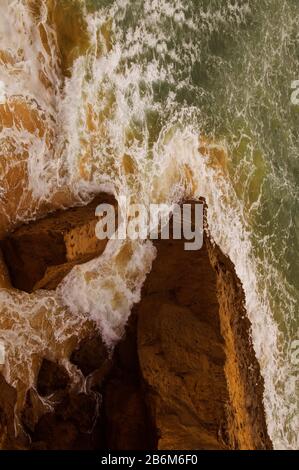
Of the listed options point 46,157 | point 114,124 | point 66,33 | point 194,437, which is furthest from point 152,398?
point 66,33

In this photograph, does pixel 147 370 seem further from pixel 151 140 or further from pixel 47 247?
pixel 151 140

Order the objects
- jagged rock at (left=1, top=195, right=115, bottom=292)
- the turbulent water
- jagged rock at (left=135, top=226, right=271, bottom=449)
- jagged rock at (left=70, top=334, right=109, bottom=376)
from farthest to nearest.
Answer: jagged rock at (left=70, top=334, right=109, bottom=376) → the turbulent water → jagged rock at (left=135, top=226, right=271, bottom=449) → jagged rock at (left=1, top=195, right=115, bottom=292)

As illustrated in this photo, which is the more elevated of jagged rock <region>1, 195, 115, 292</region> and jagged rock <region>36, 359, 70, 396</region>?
jagged rock <region>1, 195, 115, 292</region>

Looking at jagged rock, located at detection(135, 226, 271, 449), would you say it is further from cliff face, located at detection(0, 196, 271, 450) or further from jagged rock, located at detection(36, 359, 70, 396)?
jagged rock, located at detection(36, 359, 70, 396)

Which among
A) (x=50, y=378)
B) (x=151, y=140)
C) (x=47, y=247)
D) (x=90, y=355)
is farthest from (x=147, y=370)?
(x=151, y=140)

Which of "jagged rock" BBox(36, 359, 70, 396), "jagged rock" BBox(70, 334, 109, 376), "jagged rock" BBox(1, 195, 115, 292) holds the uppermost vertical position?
"jagged rock" BBox(1, 195, 115, 292)

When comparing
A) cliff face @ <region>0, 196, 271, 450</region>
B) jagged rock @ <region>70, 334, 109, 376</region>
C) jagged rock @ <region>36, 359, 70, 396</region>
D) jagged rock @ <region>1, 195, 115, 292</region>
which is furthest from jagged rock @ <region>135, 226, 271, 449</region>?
jagged rock @ <region>1, 195, 115, 292</region>

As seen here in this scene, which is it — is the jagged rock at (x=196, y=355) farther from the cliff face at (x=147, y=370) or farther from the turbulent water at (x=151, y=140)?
the turbulent water at (x=151, y=140)
